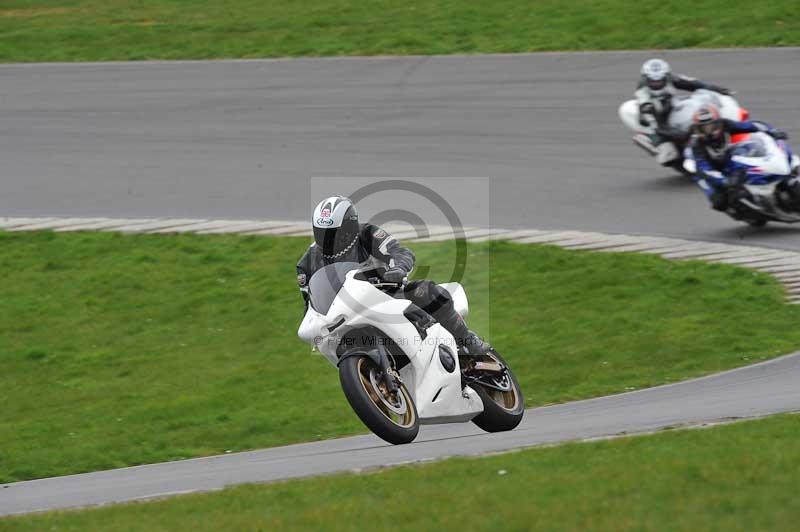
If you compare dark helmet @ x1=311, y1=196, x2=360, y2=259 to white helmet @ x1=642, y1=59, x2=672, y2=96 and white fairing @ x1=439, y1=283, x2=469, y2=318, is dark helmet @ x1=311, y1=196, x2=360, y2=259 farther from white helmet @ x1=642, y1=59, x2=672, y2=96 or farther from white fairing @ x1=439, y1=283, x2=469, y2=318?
white helmet @ x1=642, y1=59, x2=672, y2=96

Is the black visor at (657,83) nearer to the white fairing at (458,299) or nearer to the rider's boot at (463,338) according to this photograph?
the white fairing at (458,299)

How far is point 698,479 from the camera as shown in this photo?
671 centimetres

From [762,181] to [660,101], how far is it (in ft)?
11.1

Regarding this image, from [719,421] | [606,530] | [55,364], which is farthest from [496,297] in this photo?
[606,530]

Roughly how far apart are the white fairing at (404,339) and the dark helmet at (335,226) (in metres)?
0.34

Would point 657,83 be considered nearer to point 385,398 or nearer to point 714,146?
point 714,146

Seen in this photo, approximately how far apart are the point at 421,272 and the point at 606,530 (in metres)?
9.54

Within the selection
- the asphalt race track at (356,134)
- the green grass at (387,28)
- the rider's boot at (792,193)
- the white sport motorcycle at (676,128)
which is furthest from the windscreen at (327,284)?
the green grass at (387,28)

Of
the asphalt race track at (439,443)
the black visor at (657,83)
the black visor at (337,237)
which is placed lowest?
the black visor at (657,83)

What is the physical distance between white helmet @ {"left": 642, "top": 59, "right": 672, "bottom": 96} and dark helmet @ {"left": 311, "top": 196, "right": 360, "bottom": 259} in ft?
34.9

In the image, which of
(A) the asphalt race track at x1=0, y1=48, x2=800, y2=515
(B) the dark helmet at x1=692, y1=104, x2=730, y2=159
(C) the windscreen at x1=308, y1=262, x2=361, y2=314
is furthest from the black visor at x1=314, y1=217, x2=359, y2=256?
(B) the dark helmet at x1=692, y1=104, x2=730, y2=159

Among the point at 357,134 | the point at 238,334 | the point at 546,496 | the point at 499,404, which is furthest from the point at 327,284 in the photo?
the point at 357,134

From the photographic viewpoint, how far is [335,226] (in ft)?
28.7

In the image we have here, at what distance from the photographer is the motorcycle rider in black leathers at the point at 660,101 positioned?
731 inches
